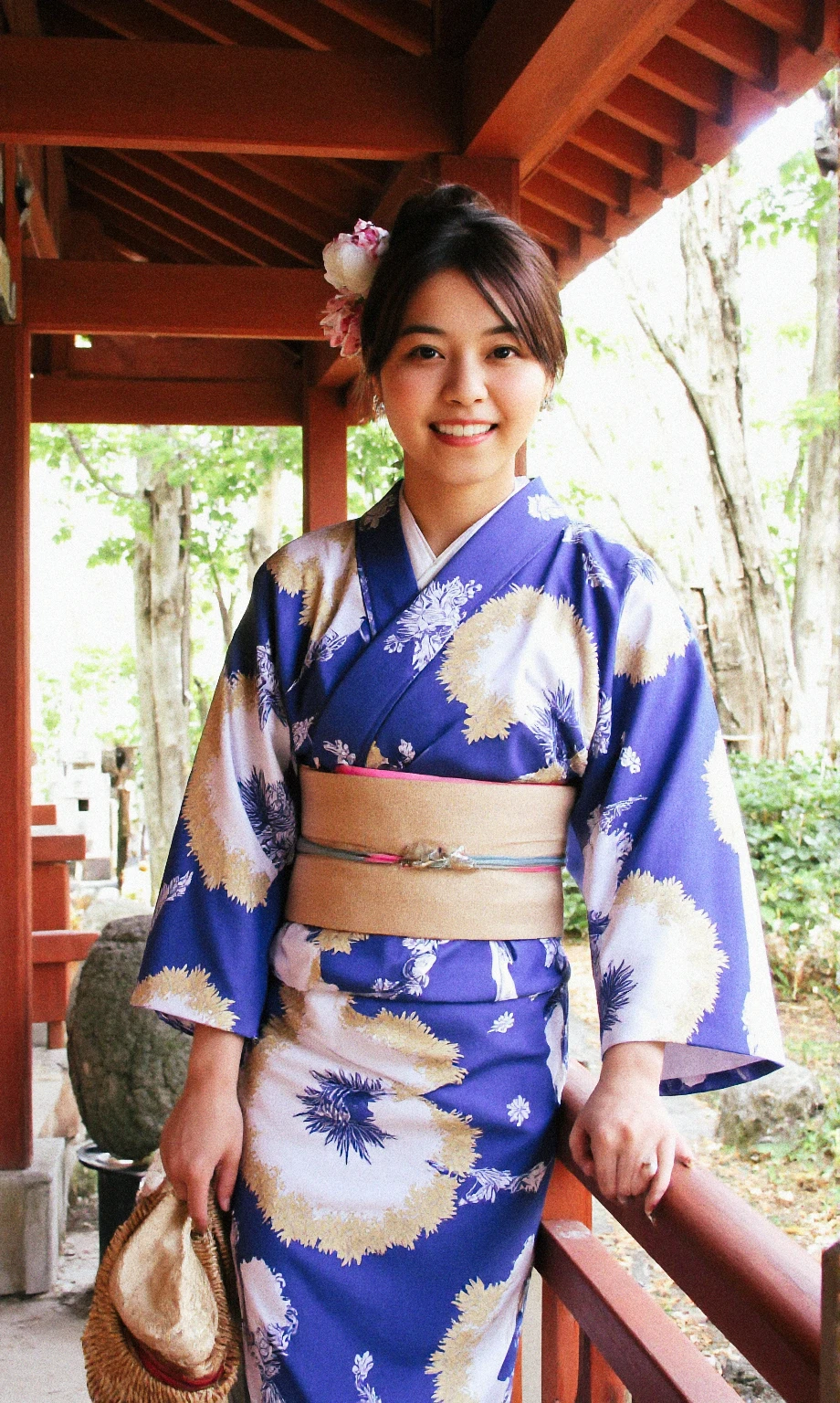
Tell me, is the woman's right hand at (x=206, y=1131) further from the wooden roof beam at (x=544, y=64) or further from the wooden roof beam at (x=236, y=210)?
the wooden roof beam at (x=236, y=210)

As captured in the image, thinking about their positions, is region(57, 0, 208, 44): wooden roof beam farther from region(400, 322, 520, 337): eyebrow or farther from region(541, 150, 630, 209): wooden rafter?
region(400, 322, 520, 337): eyebrow

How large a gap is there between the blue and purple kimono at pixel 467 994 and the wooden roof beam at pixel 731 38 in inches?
51.7

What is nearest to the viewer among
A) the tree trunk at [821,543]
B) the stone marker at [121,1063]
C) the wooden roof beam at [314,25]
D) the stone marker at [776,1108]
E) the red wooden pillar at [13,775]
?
the wooden roof beam at [314,25]

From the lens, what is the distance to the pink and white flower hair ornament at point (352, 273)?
1470 millimetres

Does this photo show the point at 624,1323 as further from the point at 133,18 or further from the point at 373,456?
the point at 373,456

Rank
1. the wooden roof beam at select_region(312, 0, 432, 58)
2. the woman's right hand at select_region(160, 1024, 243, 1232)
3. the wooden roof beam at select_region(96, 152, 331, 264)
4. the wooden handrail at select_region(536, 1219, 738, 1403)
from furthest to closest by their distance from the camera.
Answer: the wooden roof beam at select_region(96, 152, 331, 264) → the wooden roof beam at select_region(312, 0, 432, 58) → the woman's right hand at select_region(160, 1024, 243, 1232) → the wooden handrail at select_region(536, 1219, 738, 1403)

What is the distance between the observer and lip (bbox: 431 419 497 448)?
1338mm

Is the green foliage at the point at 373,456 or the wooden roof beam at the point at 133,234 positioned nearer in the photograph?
the wooden roof beam at the point at 133,234

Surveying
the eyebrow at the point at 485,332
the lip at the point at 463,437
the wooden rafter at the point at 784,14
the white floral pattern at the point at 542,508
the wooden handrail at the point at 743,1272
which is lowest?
the wooden handrail at the point at 743,1272

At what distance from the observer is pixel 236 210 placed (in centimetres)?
388

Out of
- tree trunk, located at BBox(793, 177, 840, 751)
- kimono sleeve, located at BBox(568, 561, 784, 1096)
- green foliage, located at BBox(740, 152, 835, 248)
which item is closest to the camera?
kimono sleeve, located at BBox(568, 561, 784, 1096)

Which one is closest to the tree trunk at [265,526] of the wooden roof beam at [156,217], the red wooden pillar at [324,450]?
the red wooden pillar at [324,450]

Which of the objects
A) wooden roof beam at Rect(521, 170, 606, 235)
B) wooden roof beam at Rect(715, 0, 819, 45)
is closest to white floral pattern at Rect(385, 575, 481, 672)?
wooden roof beam at Rect(715, 0, 819, 45)

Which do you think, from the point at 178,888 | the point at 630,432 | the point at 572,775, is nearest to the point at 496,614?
the point at 572,775
